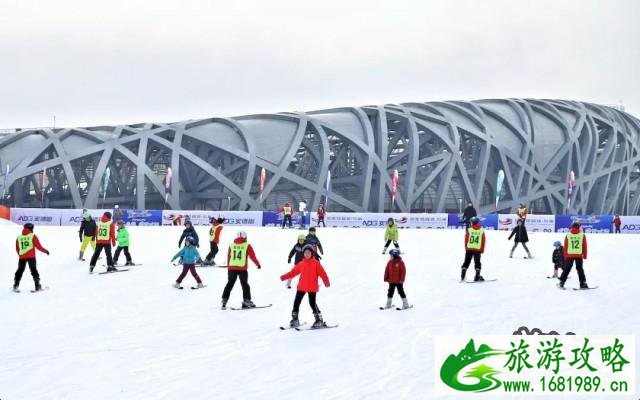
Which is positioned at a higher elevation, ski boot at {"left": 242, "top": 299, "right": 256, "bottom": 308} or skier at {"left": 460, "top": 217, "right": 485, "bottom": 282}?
skier at {"left": 460, "top": 217, "right": 485, "bottom": 282}

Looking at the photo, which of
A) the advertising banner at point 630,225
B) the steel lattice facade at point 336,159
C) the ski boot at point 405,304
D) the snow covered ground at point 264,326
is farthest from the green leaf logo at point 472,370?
the steel lattice facade at point 336,159

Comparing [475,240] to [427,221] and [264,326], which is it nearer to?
[264,326]

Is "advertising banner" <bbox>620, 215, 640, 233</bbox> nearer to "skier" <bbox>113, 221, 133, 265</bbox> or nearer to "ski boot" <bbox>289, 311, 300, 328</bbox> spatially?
"skier" <bbox>113, 221, 133, 265</bbox>

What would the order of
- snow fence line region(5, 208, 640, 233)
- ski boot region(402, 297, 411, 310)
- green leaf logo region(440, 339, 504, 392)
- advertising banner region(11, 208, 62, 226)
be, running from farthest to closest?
snow fence line region(5, 208, 640, 233)
advertising banner region(11, 208, 62, 226)
ski boot region(402, 297, 411, 310)
green leaf logo region(440, 339, 504, 392)

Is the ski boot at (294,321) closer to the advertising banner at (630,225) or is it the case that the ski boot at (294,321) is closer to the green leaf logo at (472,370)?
the green leaf logo at (472,370)

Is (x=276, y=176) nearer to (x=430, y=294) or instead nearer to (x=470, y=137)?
(x=470, y=137)

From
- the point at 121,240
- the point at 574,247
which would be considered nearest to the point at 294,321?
the point at 574,247

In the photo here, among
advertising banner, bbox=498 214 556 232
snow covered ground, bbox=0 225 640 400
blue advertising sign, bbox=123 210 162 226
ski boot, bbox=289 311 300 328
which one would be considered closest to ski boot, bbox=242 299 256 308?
snow covered ground, bbox=0 225 640 400

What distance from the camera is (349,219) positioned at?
38.5 metres

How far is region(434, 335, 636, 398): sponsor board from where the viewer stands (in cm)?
659

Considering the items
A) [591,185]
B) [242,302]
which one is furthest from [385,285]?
[591,185]

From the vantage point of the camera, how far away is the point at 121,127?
55.7 meters

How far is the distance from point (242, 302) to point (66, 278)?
5869mm

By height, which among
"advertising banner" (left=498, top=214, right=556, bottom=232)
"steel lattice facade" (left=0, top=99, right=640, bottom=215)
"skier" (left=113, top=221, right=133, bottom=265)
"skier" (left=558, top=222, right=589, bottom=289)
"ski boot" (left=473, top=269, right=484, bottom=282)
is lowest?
"ski boot" (left=473, top=269, right=484, bottom=282)
